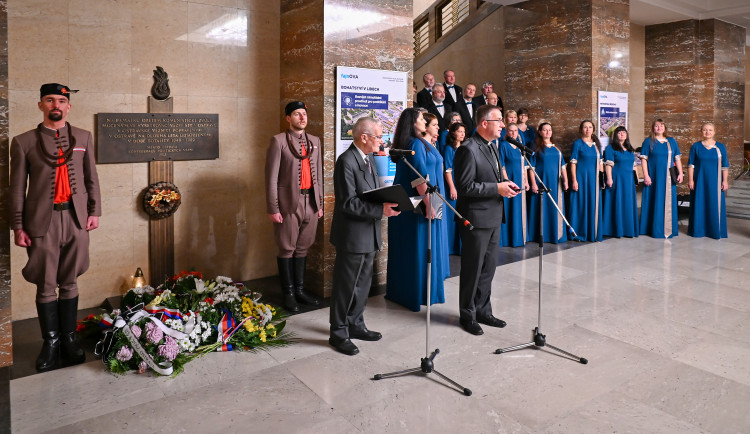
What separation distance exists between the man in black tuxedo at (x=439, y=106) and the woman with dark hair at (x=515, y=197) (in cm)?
105

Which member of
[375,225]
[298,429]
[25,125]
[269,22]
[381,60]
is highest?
[269,22]

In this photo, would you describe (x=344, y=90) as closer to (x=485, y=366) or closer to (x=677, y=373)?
(x=485, y=366)

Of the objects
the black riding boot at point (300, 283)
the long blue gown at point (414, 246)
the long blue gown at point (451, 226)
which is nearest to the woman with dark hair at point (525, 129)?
the long blue gown at point (451, 226)

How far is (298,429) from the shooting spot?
299 centimetres

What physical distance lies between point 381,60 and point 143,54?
2210 mm

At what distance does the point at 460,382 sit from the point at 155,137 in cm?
351

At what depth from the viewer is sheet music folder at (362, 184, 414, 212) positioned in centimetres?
359

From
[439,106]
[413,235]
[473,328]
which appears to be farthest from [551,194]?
[473,328]

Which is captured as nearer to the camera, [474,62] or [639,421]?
[639,421]

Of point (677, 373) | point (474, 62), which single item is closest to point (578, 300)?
point (677, 373)

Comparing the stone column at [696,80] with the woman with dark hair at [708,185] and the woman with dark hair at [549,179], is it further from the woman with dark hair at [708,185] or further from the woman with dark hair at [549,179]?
the woman with dark hair at [549,179]

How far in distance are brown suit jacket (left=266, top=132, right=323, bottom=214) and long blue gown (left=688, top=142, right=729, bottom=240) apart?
6.35 m

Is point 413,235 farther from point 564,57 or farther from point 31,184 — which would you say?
point 564,57

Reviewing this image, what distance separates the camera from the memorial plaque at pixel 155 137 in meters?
5.00
